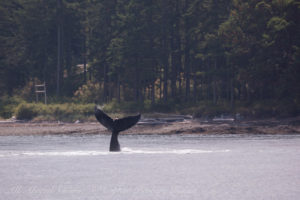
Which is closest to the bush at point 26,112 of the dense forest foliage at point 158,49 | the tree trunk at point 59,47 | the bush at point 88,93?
the dense forest foliage at point 158,49

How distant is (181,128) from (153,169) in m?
22.2

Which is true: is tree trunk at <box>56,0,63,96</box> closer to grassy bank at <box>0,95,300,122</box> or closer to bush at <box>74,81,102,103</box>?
bush at <box>74,81,102,103</box>

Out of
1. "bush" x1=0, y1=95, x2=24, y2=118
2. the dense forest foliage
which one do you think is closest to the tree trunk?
the dense forest foliage

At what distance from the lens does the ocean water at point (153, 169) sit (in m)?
21.2

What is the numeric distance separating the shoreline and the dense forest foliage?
3.95m

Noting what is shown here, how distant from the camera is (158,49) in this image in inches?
2485

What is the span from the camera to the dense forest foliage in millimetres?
52406

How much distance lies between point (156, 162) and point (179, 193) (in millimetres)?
8519

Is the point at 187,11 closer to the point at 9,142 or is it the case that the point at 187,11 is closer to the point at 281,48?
the point at 281,48

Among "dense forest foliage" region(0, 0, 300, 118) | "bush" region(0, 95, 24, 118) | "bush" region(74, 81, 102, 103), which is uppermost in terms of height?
"dense forest foliage" region(0, 0, 300, 118)

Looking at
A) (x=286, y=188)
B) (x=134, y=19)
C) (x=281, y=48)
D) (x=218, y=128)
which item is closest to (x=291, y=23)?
(x=281, y=48)

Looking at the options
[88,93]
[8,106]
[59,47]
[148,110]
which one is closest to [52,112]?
[8,106]

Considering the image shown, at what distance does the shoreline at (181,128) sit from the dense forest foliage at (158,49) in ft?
12.9

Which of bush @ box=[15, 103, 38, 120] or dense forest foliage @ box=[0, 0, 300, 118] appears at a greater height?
dense forest foliage @ box=[0, 0, 300, 118]
